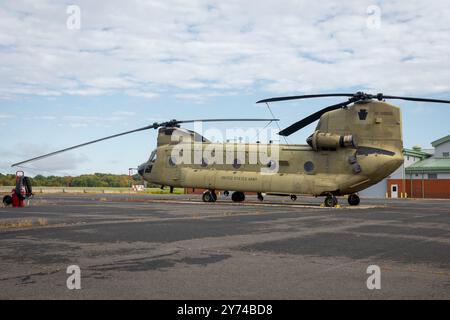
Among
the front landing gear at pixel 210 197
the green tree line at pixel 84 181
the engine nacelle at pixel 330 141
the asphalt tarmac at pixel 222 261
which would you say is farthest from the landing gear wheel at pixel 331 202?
the green tree line at pixel 84 181

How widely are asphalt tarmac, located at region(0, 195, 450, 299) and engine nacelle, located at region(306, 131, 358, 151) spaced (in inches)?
539

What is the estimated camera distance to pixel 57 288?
6.98 metres

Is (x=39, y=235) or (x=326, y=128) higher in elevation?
(x=326, y=128)

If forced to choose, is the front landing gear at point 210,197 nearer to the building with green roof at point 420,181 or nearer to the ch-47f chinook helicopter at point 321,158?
the ch-47f chinook helicopter at point 321,158

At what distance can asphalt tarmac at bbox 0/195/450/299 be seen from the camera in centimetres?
690

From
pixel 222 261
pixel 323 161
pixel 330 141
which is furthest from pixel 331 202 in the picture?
pixel 222 261

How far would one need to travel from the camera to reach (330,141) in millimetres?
30297

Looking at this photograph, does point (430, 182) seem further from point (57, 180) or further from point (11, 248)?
point (57, 180)

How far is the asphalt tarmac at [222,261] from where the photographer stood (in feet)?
22.6

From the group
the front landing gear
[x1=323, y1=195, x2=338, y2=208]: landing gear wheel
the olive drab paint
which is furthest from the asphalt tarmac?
the front landing gear

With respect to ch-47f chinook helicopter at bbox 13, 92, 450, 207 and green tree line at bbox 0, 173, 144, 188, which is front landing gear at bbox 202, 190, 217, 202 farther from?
green tree line at bbox 0, 173, 144, 188

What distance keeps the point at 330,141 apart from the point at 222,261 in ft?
72.6
